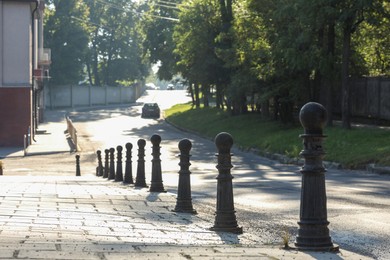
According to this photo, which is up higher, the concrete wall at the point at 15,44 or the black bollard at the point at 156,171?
the concrete wall at the point at 15,44

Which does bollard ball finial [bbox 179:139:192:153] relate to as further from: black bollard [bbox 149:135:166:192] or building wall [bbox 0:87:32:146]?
building wall [bbox 0:87:32:146]

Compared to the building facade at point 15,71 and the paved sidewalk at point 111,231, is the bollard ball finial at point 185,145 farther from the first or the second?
the building facade at point 15,71

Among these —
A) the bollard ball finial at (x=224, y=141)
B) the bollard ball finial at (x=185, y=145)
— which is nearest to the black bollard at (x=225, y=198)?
the bollard ball finial at (x=224, y=141)

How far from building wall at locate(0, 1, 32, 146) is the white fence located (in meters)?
47.9

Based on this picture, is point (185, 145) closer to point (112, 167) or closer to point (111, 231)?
point (111, 231)

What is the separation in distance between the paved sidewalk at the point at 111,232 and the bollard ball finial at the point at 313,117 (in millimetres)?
998

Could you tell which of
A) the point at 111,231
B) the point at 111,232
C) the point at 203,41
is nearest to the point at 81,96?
the point at 203,41

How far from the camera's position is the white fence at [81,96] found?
322 feet

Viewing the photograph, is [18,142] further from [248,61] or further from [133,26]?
[133,26]

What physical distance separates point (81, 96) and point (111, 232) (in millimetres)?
93982

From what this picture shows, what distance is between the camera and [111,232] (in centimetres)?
880

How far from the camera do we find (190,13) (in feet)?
187

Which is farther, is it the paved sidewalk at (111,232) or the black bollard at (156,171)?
the black bollard at (156,171)

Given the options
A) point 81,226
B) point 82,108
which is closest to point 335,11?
point 81,226
